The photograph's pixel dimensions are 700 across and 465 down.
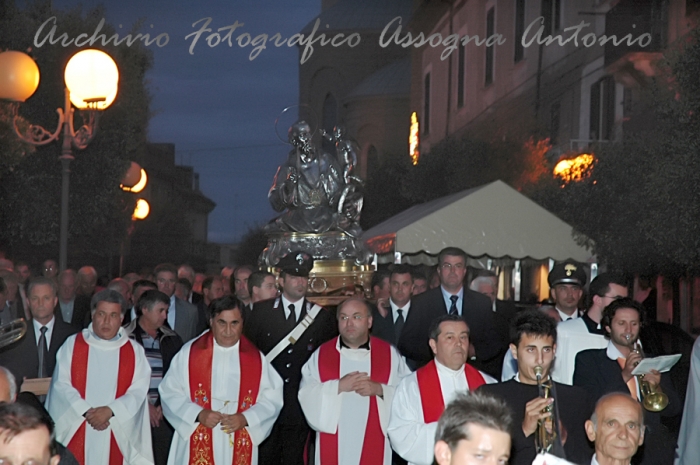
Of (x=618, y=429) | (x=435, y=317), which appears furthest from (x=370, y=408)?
(x=618, y=429)

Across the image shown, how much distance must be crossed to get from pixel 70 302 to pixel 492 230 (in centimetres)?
528

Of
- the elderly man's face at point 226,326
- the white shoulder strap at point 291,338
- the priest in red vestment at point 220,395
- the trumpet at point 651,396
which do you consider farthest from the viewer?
the white shoulder strap at point 291,338

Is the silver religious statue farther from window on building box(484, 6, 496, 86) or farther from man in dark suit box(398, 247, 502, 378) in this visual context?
window on building box(484, 6, 496, 86)

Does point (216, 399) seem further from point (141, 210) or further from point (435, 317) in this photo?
point (141, 210)

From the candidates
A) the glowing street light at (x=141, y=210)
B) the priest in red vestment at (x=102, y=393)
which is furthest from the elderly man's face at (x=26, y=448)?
the glowing street light at (x=141, y=210)

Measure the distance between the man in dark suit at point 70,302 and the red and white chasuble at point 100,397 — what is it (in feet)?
10.7

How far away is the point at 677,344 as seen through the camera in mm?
8617

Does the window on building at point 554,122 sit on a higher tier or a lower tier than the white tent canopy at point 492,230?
higher

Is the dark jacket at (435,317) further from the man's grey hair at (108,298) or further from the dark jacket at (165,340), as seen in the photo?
the man's grey hair at (108,298)

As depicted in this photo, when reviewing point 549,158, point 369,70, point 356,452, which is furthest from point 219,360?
point 369,70

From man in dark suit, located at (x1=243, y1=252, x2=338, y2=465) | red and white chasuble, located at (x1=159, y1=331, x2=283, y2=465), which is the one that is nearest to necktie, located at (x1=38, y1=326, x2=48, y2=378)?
red and white chasuble, located at (x1=159, y1=331, x2=283, y2=465)

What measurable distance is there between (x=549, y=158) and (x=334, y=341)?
61.0ft

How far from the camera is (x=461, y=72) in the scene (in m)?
31.0

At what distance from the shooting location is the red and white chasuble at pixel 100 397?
638 cm
